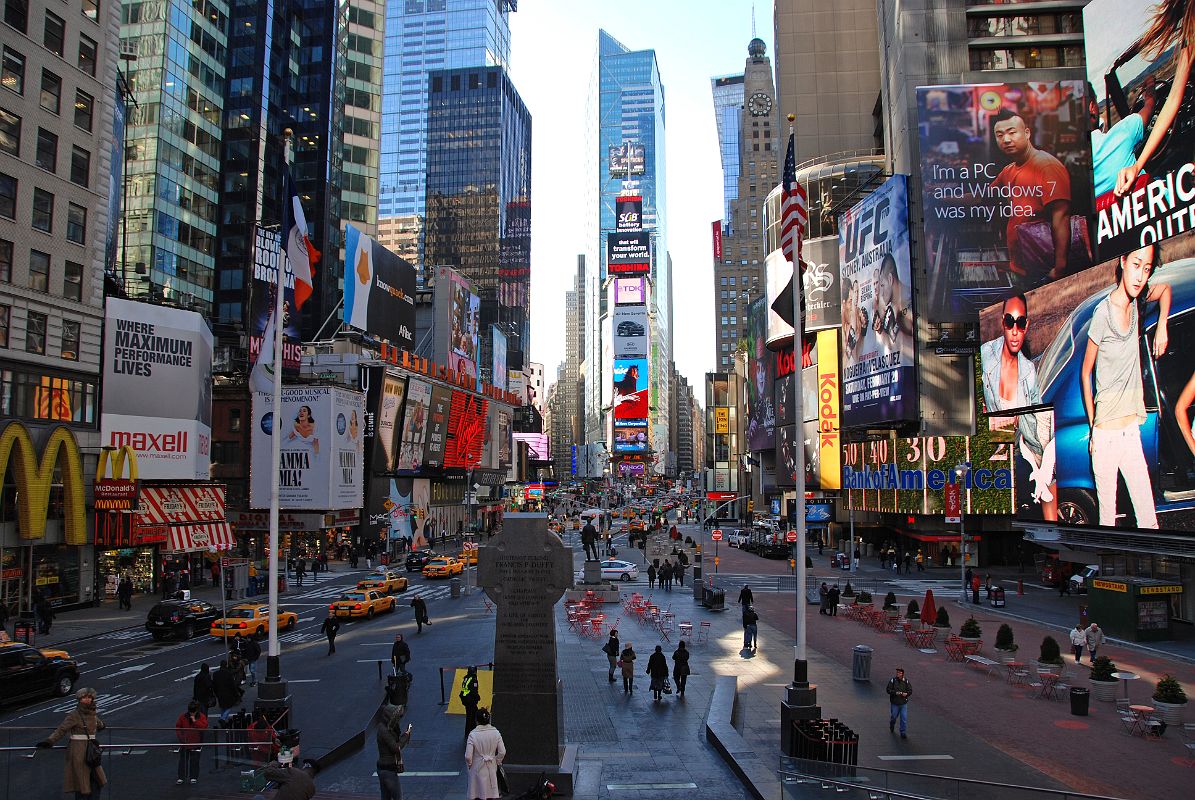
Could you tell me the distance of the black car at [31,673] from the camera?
1952 cm

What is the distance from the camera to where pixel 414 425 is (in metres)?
71.1

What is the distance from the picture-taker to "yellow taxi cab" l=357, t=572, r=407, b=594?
3566cm

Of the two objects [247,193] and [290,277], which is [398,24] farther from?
[290,277]

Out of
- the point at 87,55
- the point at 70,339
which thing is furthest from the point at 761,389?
the point at 87,55

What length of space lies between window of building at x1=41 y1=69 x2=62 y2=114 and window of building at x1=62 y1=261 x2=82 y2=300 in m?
6.82

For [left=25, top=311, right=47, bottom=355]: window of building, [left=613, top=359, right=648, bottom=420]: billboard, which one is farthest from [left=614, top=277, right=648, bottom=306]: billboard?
[left=25, top=311, right=47, bottom=355]: window of building

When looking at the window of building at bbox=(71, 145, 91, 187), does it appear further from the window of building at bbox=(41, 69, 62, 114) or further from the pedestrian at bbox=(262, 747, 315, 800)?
the pedestrian at bbox=(262, 747, 315, 800)

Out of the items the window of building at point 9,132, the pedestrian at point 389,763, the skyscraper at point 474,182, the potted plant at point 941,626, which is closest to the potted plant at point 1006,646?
the potted plant at point 941,626

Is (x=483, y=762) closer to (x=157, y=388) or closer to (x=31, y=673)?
(x=31, y=673)

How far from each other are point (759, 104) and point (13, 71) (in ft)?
568

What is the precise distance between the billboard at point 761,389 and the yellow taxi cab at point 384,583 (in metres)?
58.0

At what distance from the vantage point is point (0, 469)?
32.0 meters

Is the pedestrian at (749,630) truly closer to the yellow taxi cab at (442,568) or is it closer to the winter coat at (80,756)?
the winter coat at (80,756)

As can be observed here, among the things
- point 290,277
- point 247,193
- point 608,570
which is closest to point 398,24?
point 247,193
